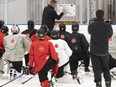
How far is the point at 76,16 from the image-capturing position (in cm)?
988

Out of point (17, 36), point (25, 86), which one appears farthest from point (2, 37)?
point (25, 86)

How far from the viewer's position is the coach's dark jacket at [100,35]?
4522 mm

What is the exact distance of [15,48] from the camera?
5.45 meters

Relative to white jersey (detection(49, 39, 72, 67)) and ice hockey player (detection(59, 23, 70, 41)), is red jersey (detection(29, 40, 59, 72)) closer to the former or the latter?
white jersey (detection(49, 39, 72, 67))

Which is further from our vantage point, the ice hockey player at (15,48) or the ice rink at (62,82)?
the ice hockey player at (15,48)

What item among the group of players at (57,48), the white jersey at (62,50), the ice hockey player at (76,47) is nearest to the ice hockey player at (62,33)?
the group of players at (57,48)

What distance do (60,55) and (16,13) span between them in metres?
5.84

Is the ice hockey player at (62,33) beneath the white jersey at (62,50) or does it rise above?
above

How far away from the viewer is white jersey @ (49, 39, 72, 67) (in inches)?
202

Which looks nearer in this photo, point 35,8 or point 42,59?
point 42,59

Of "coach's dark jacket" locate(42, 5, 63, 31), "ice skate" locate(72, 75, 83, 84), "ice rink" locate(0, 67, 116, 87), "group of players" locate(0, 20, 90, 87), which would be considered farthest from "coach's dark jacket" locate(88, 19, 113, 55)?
"coach's dark jacket" locate(42, 5, 63, 31)

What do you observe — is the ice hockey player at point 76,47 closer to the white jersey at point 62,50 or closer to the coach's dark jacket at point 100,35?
the white jersey at point 62,50

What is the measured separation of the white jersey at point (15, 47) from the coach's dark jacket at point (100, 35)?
139 centimetres

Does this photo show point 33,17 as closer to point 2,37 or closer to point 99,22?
point 2,37
